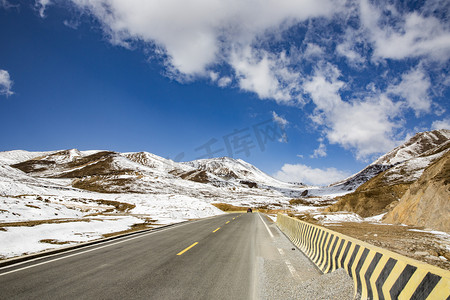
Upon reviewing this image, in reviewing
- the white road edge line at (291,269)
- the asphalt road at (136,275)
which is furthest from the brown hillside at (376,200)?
the asphalt road at (136,275)

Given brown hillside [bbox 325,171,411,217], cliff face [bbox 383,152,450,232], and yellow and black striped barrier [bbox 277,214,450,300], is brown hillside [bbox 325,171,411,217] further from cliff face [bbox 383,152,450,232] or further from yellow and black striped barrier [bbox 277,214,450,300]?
yellow and black striped barrier [bbox 277,214,450,300]

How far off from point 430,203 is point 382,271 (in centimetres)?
2214

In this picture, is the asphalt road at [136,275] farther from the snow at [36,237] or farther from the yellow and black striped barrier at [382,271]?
the snow at [36,237]

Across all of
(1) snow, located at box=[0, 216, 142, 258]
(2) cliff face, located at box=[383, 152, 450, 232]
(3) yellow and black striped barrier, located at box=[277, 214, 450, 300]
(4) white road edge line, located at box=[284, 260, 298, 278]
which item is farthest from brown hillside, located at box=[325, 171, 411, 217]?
(1) snow, located at box=[0, 216, 142, 258]

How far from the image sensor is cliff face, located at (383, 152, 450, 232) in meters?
17.7

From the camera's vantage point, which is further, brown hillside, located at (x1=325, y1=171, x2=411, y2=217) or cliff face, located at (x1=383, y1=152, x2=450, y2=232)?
brown hillside, located at (x1=325, y1=171, x2=411, y2=217)

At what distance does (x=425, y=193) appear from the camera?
20797 mm

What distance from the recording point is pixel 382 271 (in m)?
3.63

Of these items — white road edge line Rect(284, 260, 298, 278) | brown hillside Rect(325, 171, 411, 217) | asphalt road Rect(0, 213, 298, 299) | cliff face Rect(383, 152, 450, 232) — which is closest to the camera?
asphalt road Rect(0, 213, 298, 299)

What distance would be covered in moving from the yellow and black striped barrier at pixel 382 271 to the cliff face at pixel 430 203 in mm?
16820

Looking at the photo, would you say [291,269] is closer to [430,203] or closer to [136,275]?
[136,275]

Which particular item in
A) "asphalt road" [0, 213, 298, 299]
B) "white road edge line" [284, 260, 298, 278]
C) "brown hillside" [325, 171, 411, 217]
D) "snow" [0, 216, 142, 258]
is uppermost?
"brown hillside" [325, 171, 411, 217]

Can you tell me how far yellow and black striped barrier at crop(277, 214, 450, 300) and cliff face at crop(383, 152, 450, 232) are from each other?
16820 mm

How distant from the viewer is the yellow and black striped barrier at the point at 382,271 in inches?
105
